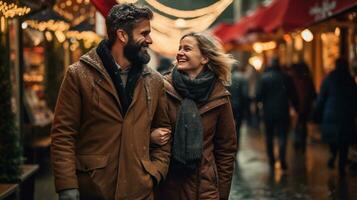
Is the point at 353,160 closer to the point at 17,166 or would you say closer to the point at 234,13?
the point at 17,166

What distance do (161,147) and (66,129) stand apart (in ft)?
2.44

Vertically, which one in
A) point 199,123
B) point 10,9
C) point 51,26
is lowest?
point 199,123

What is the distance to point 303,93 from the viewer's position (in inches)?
631

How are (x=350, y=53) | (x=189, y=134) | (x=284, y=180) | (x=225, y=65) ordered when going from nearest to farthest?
(x=189, y=134)
(x=225, y=65)
(x=284, y=180)
(x=350, y=53)

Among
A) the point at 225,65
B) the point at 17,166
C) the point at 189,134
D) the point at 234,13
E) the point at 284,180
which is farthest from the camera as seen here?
the point at 234,13

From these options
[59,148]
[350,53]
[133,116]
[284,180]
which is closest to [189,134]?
[133,116]

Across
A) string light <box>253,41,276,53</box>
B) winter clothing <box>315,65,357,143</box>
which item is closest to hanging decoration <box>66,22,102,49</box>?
winter clothing <box>315,65,357,143</box>

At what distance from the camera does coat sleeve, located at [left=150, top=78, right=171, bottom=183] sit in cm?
491

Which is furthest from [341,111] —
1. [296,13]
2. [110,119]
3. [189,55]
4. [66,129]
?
[66,129]

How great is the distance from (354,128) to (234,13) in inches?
1212

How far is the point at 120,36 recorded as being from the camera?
4754 mm

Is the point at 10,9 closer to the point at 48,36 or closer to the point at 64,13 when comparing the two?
the point at 64,13

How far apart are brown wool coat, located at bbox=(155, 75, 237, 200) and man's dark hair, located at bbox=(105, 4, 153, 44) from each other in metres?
0.82

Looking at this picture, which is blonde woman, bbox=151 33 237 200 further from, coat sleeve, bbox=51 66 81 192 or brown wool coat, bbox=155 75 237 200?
coat sleeve, bbox=51 66 81 192
